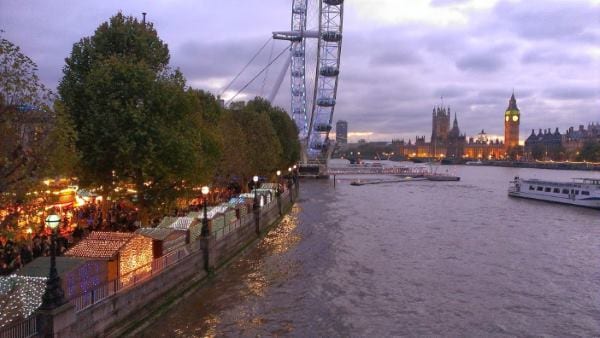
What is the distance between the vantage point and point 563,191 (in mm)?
57531

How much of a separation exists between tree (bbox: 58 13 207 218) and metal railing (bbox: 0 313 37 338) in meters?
9.35

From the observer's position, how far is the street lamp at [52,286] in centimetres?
1054

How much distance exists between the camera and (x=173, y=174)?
2109cm

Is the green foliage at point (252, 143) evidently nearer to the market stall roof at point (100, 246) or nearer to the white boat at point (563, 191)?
the market stall roof at point (100, 246)

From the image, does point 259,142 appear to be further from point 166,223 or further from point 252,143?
point 166,223

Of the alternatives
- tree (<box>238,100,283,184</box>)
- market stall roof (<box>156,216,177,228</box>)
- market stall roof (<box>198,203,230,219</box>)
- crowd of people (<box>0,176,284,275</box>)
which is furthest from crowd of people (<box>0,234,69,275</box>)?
tree (<box>238,100,283,184</box>)

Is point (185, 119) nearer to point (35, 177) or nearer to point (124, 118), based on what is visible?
point (124, 118)

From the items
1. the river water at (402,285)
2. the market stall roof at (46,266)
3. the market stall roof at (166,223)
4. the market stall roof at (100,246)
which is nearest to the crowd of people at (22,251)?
the market stall roof at (100,246)

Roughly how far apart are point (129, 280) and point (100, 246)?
1419 mm

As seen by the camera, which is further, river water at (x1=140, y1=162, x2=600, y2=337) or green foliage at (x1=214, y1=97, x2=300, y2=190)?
green foliage at (x1=214, y1=97, x2=300, y2=190)

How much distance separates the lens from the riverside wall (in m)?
11.1

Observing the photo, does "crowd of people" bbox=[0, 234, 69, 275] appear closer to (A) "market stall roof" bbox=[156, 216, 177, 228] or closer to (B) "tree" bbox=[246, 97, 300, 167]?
(A) "market stall roof" bbox=[156, 216, 177, 228]

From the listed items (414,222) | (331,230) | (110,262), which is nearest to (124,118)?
(110,262)

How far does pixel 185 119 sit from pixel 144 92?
7.26ft
